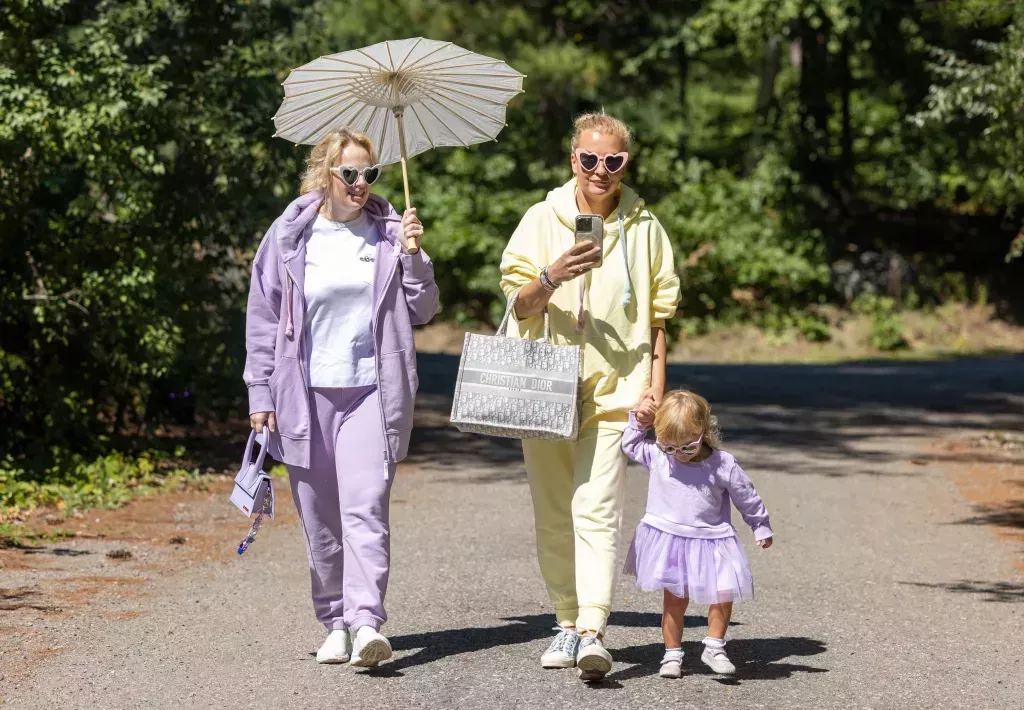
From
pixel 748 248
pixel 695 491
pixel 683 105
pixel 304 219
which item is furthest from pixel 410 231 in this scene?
pixel 683 105

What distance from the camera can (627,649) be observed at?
6.22 m

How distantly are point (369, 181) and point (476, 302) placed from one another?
82.1 feet

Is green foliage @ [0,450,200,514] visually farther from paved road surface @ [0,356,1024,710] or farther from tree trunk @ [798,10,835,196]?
tree trunk @ [798,10,835,196]

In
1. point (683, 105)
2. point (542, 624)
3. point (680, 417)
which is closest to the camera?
point (680, 417)

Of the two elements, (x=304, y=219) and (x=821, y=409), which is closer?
(x=304, y=219)

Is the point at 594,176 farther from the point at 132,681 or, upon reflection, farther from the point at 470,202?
the point at 470,202

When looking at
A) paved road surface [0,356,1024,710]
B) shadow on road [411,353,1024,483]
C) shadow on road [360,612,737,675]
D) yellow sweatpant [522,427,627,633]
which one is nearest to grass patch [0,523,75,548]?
paved road surface [0,356,1024,710]

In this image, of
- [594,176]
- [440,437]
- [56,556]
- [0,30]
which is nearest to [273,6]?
[0,30]

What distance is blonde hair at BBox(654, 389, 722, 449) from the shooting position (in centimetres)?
553

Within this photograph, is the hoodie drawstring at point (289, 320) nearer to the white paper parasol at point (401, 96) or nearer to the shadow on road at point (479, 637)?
the white paper parasol at point (401, 96)

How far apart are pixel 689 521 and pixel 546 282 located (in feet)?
3.48

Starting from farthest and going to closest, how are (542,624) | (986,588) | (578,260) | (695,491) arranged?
1. (986,588)
2. (542,624)
3. (695,491)
4. (578,260)

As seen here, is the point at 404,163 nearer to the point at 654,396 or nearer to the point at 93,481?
the point at 654,396

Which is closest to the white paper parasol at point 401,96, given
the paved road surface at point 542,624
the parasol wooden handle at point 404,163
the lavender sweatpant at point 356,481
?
the parasol wooden handle at point 404,163
